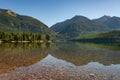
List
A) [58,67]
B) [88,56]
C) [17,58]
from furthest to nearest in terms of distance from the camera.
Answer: [88,56] → [17,58] → [58,67]

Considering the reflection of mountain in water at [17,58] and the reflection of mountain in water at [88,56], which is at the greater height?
the reflection of mountain in water at [17,58]

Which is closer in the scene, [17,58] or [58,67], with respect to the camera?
[58,67]

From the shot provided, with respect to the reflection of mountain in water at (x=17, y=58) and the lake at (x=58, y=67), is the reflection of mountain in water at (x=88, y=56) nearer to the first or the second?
the lake at (x=58, y=67)

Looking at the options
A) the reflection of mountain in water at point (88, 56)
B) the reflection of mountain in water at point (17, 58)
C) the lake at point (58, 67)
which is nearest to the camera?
the lake at point (58, 67)

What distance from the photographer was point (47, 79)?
31.8m

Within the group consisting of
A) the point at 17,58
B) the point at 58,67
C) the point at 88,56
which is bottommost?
the point at 88,56

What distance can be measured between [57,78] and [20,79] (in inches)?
227

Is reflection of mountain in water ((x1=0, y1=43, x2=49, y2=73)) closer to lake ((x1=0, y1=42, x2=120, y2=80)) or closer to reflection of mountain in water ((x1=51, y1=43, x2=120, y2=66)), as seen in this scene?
lake ((x1=0, y1=42, x2=120, y2=80))

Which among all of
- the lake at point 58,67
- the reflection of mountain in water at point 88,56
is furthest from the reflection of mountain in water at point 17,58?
the reflection of mountain in water at point 88,56

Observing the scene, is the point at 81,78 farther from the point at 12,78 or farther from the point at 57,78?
the point at 12,78

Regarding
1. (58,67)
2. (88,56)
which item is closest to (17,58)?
(58,67)

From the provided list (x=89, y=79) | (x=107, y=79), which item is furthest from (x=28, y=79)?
(x=107, y=79)

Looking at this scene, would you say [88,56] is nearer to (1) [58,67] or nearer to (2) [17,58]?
(2) [17,58]

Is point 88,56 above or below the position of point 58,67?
below
